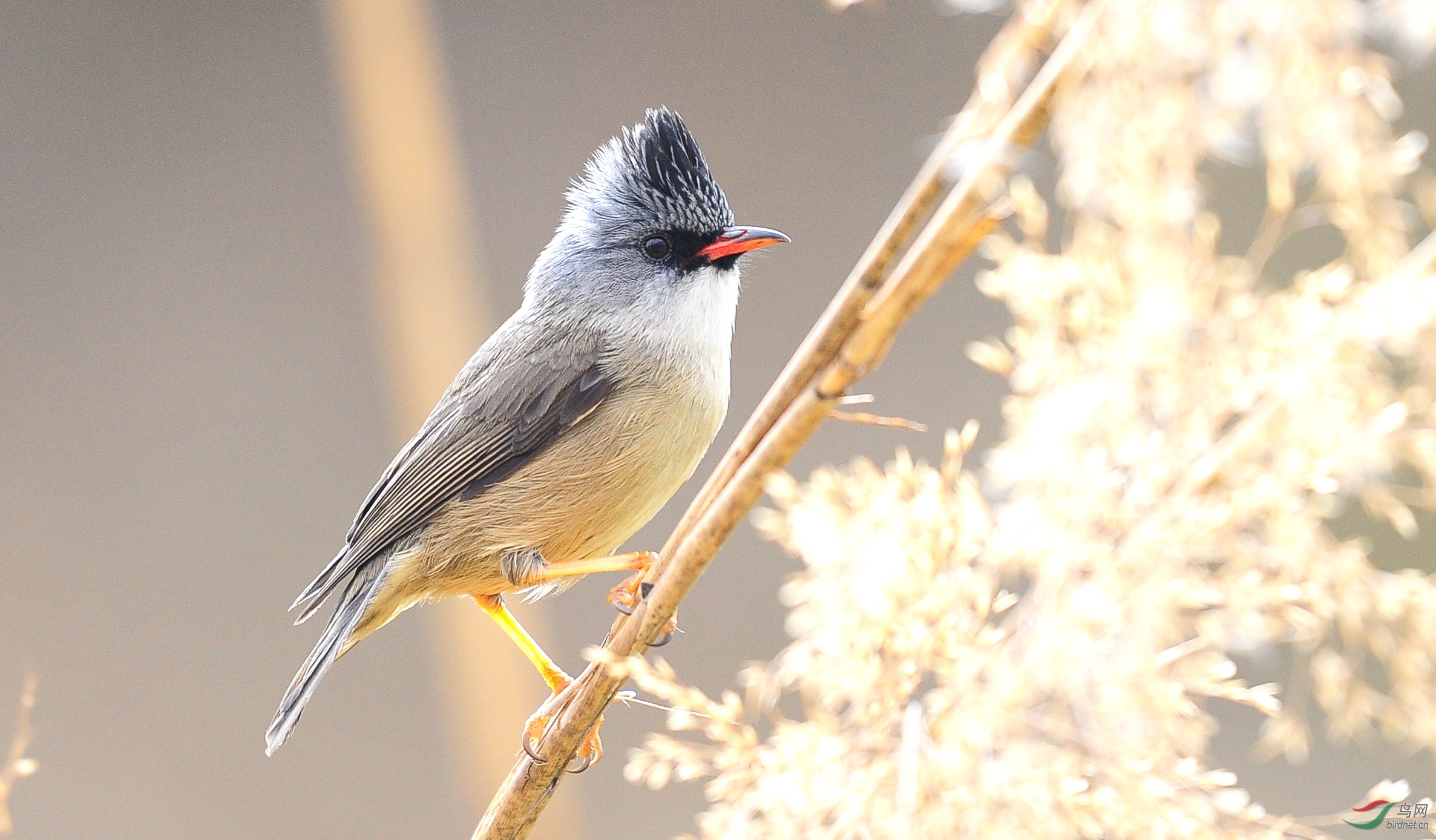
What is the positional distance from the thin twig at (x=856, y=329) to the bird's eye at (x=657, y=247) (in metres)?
1.27

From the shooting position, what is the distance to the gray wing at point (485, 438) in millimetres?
2445

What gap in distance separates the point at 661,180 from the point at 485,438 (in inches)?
26.0

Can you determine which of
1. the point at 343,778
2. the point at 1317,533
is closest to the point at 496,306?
the point at 343,778

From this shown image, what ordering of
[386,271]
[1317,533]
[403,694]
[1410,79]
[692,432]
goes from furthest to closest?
[403,694]
[386,271]
[1410,79]
[692,432]
[1317,533]

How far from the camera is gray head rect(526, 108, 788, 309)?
2.46m

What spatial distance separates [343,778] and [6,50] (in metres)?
2.83

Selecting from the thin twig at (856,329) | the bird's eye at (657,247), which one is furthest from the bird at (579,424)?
the thin twig at (856,329)

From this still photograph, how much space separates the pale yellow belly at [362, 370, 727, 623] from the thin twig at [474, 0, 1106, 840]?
0.92 metres

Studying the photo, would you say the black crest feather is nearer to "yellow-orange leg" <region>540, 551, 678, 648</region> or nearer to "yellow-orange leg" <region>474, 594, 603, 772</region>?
"yellow-orange leg" <region>540, 551, 678, 648</region>

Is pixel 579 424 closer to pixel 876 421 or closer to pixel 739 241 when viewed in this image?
pixel 739 241

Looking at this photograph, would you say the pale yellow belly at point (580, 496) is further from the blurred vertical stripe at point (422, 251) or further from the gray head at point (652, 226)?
the blurred vertical stripe at point (422, 251)

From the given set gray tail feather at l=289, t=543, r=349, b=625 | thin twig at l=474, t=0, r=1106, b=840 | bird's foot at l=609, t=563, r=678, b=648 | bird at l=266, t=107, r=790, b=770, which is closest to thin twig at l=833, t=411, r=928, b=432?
thin twig at l=474, t=0, r=1106, b=840

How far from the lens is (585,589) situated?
424cm

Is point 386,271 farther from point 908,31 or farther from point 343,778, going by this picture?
point 908,31
